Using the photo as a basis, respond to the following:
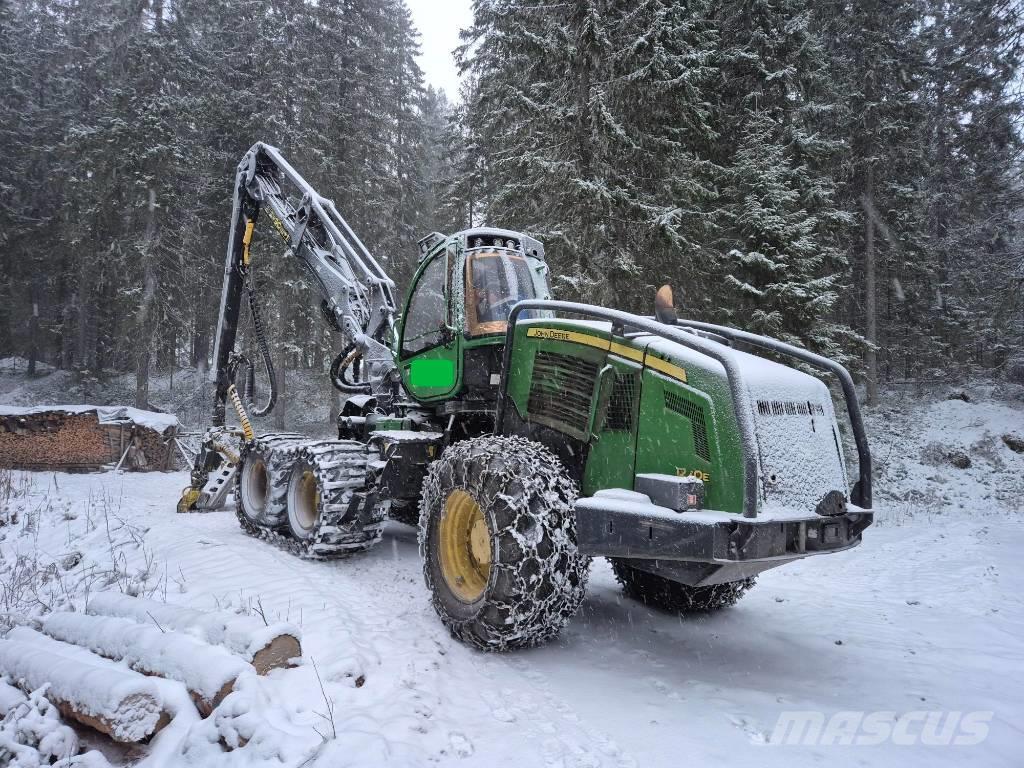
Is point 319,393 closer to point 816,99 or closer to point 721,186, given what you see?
point 721,186

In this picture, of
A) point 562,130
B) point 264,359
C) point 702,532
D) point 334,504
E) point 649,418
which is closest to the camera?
point 702,532

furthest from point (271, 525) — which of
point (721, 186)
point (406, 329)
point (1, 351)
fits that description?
point (1, 351)

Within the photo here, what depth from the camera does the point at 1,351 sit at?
2931 cm

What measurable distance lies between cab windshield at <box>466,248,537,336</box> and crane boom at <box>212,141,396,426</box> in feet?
7.58

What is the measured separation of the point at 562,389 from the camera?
191 inches

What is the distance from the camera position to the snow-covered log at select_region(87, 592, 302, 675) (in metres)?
3.21

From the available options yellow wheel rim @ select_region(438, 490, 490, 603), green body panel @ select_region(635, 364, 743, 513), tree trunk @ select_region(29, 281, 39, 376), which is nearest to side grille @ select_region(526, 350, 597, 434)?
green body panel @ select_region(635, 364, 743, 513)

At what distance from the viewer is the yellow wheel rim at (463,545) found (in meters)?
4.68

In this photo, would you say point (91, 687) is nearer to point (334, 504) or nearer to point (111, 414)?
point (334, 504)

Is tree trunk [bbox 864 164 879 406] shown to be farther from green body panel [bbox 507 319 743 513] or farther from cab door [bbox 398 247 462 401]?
green body panel [bbox 507 319 743 513]

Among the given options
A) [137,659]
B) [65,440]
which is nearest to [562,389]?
[137,659]

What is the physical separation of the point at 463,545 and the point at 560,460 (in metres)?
0.98

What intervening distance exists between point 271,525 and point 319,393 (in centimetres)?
1964

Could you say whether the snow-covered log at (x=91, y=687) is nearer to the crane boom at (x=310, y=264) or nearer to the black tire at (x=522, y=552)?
the black tire at (x=522, y=552)
